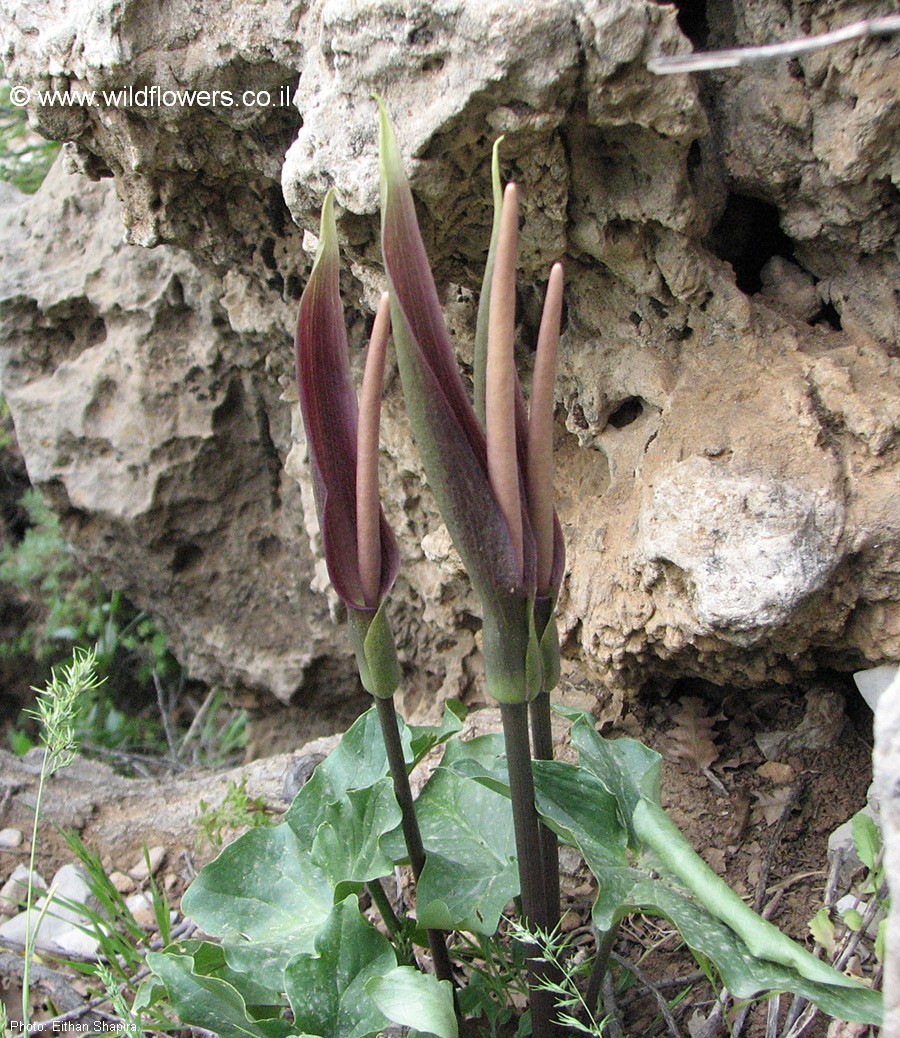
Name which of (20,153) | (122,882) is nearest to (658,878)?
(122,882)

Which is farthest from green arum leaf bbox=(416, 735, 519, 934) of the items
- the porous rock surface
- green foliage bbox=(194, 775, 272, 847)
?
green foliage bbox=(194, 775, 272, 847)

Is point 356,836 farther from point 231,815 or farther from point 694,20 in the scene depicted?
point 694,20

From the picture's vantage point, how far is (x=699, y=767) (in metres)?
1.61

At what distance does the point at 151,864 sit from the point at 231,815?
0.20 meters

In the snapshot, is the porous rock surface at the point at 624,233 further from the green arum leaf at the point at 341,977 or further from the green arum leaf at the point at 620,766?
the green arum leaf at the point at 341,977

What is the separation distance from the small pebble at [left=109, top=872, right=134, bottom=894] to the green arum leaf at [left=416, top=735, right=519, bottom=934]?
2.65 feet

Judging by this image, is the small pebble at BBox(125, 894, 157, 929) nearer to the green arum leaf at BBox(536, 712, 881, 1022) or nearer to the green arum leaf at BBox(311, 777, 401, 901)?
the green arum leaf at BBox(311, 777, 401, 901)

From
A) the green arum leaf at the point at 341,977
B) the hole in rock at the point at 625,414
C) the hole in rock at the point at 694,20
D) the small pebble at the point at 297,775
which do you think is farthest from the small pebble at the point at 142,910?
the hole in rock at the point at 694,20

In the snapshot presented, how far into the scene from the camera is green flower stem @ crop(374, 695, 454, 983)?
1.16 metres

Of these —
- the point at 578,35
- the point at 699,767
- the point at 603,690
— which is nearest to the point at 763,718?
the point at 699,767

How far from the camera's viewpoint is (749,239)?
1608mm

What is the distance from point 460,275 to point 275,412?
0.97m

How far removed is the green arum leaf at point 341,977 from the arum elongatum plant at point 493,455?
24cm

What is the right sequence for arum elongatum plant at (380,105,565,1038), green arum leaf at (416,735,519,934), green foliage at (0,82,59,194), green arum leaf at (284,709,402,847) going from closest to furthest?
arum elongatum plant at (380,105,565,1038) → green arum leaf at (416,735,519,934) → green arum leaf at (284,709,402,847) → green foliage at (0,82,59,194)
